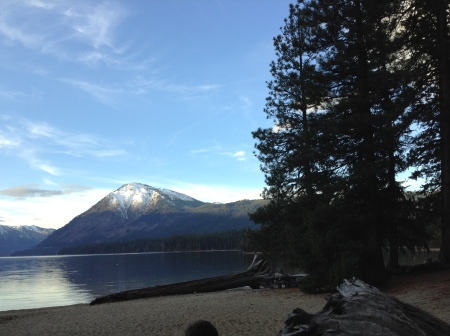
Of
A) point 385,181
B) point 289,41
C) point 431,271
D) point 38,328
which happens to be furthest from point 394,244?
point 38,328

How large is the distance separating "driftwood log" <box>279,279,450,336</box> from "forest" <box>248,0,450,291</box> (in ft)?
33.3

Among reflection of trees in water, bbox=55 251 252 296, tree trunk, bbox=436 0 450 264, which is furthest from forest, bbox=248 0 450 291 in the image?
reflection of trees in water, bbox=55 251 252 296

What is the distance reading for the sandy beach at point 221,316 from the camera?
38.3 ft

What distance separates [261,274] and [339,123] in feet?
41.5

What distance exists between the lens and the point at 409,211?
58.5 feet

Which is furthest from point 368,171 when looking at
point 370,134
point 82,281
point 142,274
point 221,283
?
point 142,274

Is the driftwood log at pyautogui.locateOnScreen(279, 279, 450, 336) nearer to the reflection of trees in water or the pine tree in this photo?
the pine tree

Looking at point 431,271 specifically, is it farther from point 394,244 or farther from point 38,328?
point 38,328

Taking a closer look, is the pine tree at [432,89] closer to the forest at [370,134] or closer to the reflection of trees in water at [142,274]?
the forest at [370,134]

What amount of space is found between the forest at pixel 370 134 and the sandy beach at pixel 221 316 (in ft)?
6.18

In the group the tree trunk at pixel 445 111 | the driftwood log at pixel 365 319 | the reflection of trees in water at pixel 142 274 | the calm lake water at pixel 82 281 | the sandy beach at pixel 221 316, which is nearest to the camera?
the driftwood log at pixel 365 319

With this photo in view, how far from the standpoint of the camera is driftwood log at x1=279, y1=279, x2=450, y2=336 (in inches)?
180

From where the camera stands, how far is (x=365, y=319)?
481 cm

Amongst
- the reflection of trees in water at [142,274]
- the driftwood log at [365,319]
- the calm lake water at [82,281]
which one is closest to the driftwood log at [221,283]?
the calm lake water at [82,281]
